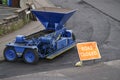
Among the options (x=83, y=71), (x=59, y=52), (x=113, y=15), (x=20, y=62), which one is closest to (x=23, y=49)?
(x=20, y=62)

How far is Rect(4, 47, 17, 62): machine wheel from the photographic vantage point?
50.4ft

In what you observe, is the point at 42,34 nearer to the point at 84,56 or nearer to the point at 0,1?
the point at 84,56

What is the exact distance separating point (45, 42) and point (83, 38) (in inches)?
152

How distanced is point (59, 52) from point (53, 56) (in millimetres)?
526

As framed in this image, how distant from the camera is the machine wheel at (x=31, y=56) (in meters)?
14.9

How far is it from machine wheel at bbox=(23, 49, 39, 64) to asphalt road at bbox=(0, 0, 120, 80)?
207mm

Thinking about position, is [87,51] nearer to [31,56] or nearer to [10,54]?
[31,56]

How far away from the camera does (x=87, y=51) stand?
14.8 metres

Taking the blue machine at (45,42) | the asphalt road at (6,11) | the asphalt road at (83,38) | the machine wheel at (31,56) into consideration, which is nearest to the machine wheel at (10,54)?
the blue machine at (45,42)

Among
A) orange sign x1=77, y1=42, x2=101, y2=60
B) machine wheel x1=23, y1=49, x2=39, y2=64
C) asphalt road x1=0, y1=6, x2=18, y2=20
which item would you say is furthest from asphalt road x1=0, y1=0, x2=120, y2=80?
asphalt road x1=0, y1=6, x2=18, y2=20

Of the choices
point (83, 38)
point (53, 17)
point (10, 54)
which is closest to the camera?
point (10, 54)

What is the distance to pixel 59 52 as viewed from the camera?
623 inches

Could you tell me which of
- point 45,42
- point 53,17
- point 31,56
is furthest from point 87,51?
point 53,17

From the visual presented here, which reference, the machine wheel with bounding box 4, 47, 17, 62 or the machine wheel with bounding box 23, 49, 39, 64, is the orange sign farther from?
the machine wheel with bounding box 4, 47, 17, 62
